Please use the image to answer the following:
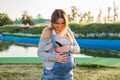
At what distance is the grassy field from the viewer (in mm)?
5363

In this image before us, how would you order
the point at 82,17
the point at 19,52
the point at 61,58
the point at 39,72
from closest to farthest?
1. the point at 61,58
2. the point at 39,72
3. the point at 19,52
4. the point at 82,17

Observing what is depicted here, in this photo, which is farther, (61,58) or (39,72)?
(39,72)

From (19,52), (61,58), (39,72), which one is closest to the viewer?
(61,58)

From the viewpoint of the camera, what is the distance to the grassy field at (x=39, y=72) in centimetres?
536

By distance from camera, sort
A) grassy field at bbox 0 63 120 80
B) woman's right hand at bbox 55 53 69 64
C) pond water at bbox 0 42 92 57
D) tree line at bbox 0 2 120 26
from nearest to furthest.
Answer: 1. woman's right hand at bbox 55 53 69 64
2. grassy field at bbox 0 63 120 80
3. pond water at bbox 0 42 92 57
4. tree line at bbox 0 2 120 26

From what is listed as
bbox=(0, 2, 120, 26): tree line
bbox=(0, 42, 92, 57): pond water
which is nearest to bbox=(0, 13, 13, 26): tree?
bbox=(0, 2, 120, 26): tree line

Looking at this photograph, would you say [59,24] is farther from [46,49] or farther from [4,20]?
[4,20]

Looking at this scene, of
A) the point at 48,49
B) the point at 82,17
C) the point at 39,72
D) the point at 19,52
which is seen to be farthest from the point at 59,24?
the point at 82,17

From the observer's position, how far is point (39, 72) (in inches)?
227

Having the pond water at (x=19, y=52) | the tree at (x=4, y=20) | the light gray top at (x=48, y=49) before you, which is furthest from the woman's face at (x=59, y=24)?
the tree at (x=4, y=20)

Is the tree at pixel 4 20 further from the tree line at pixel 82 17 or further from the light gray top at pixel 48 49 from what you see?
the light gray top at pixel 48 49

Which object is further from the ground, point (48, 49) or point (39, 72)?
point (48, 49)


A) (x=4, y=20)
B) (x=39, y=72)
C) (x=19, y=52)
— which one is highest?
(x=39, y=72)

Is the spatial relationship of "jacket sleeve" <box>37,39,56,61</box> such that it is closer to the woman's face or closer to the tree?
the woman's face
